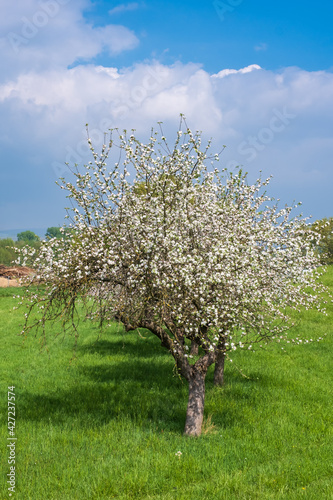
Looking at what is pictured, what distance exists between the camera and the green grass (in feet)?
30.2

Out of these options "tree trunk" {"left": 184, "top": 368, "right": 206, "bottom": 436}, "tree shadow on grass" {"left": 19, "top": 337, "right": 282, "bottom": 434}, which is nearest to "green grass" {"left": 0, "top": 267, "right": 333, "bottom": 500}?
"tree shadow on grass" {"left": 19, "top": 337, "right": 282, "bottom": 434}

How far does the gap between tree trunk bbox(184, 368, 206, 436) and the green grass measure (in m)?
0.41

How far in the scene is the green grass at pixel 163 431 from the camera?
30.2 feet

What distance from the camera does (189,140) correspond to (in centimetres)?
1202

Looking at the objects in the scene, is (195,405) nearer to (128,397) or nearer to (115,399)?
(128,397)

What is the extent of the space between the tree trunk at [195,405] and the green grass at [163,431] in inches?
16.0

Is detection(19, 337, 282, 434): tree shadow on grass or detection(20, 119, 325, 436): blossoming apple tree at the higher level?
detection(20, 119, 325, 436): blossoming apple tree

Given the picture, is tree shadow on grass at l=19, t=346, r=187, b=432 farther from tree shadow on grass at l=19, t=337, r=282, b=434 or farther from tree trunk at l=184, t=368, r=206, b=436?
tree trunk at l=184, t=368, r=206, b=436

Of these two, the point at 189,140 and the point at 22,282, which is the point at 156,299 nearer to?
the point at 22,282

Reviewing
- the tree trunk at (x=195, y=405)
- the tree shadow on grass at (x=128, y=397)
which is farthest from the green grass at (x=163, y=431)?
the tree trunk at (x=195, y=405)

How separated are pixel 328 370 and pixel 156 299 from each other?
11.0 metres

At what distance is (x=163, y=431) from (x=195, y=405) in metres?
1.28

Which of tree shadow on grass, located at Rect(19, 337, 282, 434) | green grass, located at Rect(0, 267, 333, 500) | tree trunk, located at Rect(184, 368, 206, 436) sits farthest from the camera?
tree shadow on grass, located at Rect(19, 337, 282, 434)

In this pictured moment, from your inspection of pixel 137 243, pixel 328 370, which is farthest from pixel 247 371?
pixel 137 243
